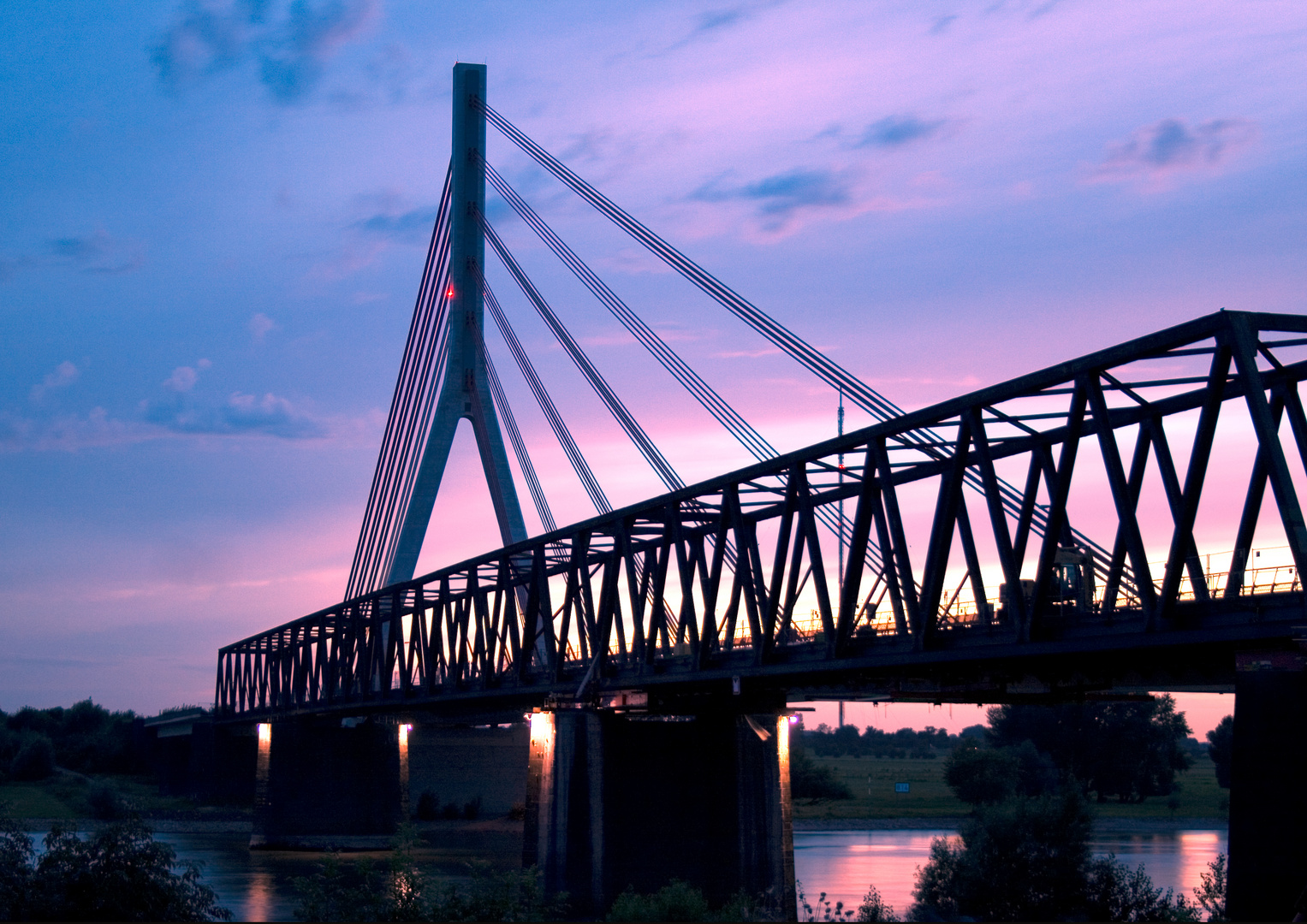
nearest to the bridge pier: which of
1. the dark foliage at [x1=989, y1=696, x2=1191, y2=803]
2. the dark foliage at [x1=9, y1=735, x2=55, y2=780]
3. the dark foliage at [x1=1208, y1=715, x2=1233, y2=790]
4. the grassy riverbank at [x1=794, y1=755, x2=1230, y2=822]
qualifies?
the grassy riverbank at [x1=794, y1=755, x2=1230, y2=822]

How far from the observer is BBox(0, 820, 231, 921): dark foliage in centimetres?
3000

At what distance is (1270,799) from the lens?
73.7ft

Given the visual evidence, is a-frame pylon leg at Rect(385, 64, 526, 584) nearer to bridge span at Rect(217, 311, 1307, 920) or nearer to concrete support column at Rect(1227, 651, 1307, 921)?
bridge span at Rect(217, 311, 1307, 920)

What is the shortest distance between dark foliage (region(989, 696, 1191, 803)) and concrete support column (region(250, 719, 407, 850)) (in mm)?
60740

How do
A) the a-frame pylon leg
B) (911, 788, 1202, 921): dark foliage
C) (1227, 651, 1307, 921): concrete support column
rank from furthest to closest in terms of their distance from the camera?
1. the a-frame pylon leg
2. (911, 788, 1202, 921): dark foliage
3. (1227, 651, 1307, 921): concrete support column

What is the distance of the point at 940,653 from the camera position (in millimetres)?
31578

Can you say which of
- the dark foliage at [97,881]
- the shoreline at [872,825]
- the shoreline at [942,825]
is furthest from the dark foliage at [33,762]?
the dark foliage at [97,881]

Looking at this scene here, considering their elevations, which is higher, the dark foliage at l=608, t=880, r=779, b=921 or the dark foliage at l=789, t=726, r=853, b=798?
the dark foliage at l=608, t=880, r=779, b=921

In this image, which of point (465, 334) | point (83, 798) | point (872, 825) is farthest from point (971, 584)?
point (83, 798)

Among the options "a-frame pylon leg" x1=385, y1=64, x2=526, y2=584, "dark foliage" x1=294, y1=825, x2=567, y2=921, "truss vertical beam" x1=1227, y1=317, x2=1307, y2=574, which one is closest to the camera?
"truss vertical beam" x1=1227, y1=317, x2=1307, y2=574

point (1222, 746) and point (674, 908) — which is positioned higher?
point (1222, 746)

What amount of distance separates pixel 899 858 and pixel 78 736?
108m

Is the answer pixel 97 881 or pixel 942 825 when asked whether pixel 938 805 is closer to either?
pixel 942 825

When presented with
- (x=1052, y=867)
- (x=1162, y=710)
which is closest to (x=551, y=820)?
(x=1052, y=867)
